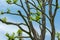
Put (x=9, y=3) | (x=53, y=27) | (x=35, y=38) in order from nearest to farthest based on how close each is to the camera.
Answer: (x=53, y=27) → (x=35, y=38) → (x=9, y=3)

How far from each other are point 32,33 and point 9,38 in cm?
102

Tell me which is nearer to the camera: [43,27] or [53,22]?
[53,22]

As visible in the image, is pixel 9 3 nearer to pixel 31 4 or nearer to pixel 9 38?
pixel 31 4

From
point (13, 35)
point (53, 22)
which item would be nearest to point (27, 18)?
point (13, 35)

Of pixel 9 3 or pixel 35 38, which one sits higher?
pixel 9 3

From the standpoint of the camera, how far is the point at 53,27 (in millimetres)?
9305

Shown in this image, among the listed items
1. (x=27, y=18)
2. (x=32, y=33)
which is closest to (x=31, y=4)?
(x=27, y=18)

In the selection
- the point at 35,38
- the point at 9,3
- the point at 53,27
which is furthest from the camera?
the point at 9,3

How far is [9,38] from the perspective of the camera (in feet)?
33.7

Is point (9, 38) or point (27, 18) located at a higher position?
point (27, 18)

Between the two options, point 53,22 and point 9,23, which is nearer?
point 53,22

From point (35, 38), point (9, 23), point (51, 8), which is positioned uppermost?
point (51, 8)

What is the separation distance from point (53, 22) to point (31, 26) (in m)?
1.37

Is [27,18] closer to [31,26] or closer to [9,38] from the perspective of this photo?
[31,26]
